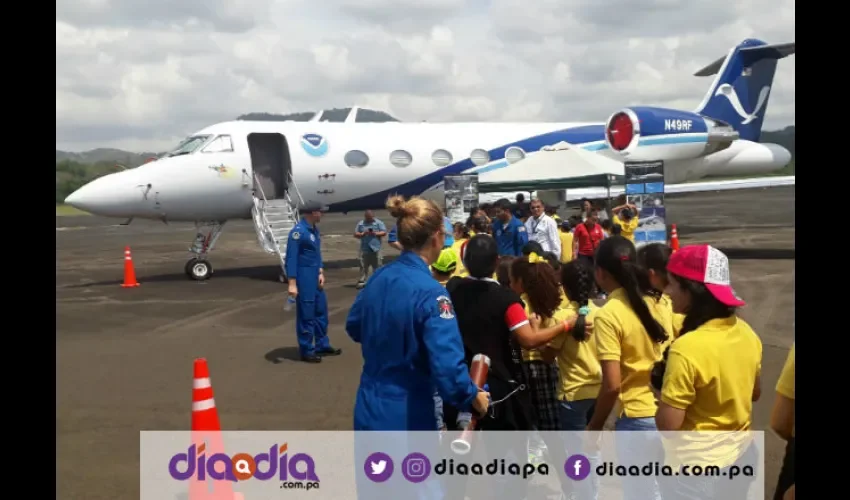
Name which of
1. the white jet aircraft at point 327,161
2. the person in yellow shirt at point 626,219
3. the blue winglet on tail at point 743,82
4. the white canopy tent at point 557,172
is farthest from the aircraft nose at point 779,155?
the person in yellow shirt at point 626,219

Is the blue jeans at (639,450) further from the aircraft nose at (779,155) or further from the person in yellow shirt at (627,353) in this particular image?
the aircraft nose at (779,155)

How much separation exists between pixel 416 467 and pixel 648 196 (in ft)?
30.3

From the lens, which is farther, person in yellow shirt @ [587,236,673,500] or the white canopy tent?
the white canopy tent

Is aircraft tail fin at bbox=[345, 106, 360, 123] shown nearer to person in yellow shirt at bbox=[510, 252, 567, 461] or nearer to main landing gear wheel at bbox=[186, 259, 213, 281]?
main landing gear wheel at bbox=[186, 259, 213, 281]

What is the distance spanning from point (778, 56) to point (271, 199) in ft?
56.3

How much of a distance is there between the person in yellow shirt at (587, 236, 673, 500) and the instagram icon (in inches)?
37.3

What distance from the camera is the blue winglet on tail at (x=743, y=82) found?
80.5 feet

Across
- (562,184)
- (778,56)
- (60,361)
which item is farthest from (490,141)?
(60,361)

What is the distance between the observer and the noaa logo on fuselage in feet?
56.6

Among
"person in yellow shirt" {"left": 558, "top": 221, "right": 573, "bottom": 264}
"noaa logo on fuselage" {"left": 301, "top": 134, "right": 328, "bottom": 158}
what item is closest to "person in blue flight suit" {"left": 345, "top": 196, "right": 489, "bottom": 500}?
"person in yellow shirt" {"left": 558, "top": 221, "right": 573, "bottom": 264}

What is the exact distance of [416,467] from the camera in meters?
3.54

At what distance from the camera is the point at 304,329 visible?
8.76 meters

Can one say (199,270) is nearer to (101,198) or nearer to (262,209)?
(262,209)
